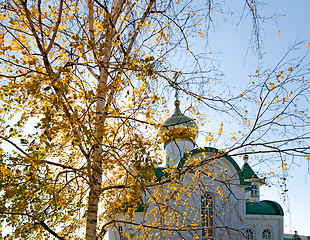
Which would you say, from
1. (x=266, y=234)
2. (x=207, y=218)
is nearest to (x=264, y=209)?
(x=266, y=234)

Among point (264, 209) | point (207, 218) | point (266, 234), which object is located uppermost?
point (207, 218)

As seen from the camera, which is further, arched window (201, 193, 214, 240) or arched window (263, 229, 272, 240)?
arched window (263, 229, 272, 240)

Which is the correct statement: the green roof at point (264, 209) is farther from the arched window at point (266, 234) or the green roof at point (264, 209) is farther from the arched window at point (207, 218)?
the arched window at point (207, 218)

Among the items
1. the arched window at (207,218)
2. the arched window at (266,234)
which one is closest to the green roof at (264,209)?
the arched window at (266,234)

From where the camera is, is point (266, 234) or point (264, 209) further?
point (264, 209)

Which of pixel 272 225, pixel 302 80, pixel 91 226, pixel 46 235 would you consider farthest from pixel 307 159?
pixel 272 225

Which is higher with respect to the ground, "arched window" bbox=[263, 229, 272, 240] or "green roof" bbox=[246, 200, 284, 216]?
"green roof" bbox=[246, 200, 284, 216]

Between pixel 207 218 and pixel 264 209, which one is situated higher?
pixel 207 218

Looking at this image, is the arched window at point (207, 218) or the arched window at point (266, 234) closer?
the arched window at point (207, 218)

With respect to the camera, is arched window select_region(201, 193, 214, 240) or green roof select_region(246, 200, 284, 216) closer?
arched window select_region(201, 193, 214, 240)

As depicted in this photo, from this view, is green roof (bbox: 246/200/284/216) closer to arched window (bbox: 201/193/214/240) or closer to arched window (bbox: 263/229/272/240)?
arched window (bbox: 263/229/272/240)

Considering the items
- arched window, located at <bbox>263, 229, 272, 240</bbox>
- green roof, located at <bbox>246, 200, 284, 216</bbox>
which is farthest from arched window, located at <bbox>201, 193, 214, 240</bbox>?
arched window, located at <bbox>263, 229, 272, 240</bbox>

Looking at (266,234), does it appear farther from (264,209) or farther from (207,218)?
(207,218)

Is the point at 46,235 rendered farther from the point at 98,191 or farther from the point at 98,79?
the point at 98,79
